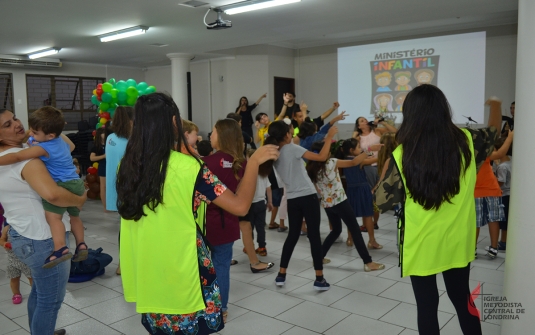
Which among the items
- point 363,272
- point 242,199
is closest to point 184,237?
point 242,199

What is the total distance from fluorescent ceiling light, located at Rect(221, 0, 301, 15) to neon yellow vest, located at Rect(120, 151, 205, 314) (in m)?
4.95

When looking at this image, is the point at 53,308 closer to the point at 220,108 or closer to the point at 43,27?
the point at 43,27

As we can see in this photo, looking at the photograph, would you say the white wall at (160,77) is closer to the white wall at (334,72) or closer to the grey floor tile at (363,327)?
the white wall at (334,72)

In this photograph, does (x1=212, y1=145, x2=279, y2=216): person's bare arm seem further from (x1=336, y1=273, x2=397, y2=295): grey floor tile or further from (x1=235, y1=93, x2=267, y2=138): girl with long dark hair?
(x1=235, y1=93, x2=267, y2=138): girl with long dark hair

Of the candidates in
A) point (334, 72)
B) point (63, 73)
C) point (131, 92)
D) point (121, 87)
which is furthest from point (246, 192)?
point (63, 73)

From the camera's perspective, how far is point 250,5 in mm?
6188

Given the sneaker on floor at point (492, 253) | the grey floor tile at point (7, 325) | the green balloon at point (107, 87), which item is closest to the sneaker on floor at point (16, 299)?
the grey floor tile at point (7, 325)

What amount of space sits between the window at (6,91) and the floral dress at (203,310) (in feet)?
39.4

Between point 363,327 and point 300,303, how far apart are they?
1.92 feet

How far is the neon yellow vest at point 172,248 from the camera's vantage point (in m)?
1.58

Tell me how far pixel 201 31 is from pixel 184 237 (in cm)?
721

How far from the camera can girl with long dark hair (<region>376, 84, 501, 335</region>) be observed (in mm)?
1954

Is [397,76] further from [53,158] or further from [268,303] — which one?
[53,158]

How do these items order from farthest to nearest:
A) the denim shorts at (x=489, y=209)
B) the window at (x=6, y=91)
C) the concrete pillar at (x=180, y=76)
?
1. the window at (x=6, y=91)
2. the concrete pillar at (x=180, y=76)
3. the denim shorts at (x=489, y=209)
